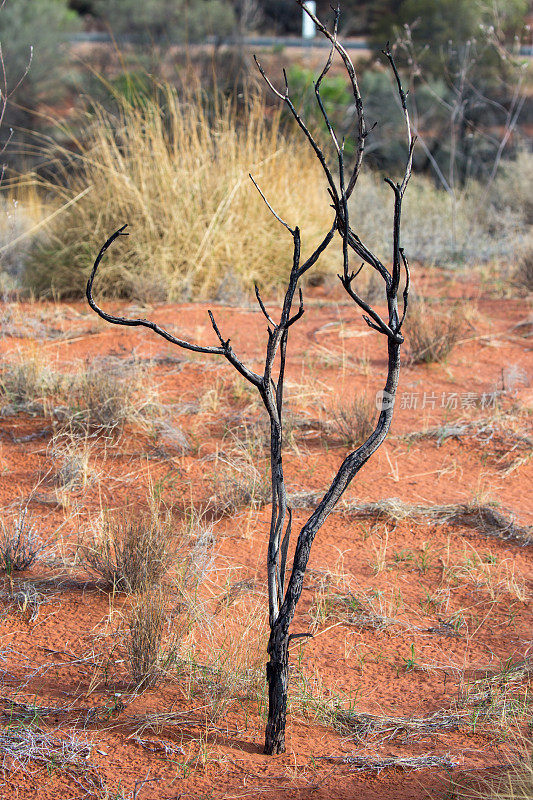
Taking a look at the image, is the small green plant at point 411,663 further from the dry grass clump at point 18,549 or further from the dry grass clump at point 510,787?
the dry grass clump at point 18,549

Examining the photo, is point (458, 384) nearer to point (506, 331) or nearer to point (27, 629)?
point (506, 331)

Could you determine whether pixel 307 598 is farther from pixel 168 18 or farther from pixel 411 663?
pixel 168 18

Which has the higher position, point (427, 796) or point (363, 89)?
point (363, 89)

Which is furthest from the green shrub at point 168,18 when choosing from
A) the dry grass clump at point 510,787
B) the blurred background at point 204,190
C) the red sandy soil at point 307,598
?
the dry grass clump at point 510,787

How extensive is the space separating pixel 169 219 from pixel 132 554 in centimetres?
419

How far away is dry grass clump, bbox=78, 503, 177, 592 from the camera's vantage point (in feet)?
7.98

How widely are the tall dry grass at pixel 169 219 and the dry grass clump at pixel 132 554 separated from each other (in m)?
3.60

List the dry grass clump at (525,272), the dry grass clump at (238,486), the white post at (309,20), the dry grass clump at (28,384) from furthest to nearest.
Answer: the dry grass clump at (525,272), the dry grass clump at (28,384), the dry grass clump at (238,486), the white post at (309,20)

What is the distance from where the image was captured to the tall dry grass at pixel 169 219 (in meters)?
6.15

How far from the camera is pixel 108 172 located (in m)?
6.32

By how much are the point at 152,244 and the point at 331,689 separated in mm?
4625

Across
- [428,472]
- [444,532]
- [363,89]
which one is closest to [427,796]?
[444,532]

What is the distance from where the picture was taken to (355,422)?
3664 mm

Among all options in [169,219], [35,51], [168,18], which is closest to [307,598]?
[169,219]
